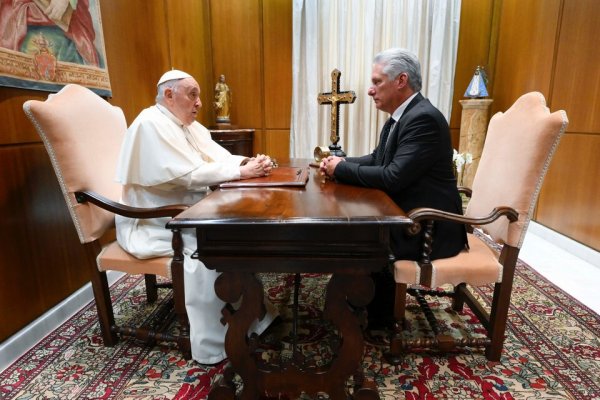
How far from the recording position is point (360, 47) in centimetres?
469

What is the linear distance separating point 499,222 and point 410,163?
55cm

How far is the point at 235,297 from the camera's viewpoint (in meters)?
1.29

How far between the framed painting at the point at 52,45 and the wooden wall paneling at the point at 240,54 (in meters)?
2.56

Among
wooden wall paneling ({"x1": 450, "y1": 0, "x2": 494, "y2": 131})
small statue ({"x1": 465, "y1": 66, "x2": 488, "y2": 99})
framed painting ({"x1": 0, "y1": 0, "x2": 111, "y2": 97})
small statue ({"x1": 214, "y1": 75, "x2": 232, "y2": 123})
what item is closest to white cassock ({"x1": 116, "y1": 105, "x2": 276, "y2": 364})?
framed painting ({"x1": 0, "y1": 0, "x2": 111, "y2": 97})

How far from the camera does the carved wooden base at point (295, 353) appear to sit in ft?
4.18

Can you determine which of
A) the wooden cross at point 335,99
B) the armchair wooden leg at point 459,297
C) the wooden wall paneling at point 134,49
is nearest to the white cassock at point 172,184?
the wooden cross at point 335,99

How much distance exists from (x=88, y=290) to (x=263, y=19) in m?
3.94

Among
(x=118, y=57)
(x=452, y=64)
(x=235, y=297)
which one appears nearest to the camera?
(x=235, y=297)

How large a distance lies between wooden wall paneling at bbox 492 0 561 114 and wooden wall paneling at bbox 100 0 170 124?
387 centimetres

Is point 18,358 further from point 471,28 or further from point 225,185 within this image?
point 471,28

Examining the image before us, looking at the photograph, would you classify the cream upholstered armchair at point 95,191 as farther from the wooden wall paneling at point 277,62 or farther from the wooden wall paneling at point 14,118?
the wooden wall paneling at point 277,62

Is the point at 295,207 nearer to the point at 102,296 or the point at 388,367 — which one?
the point at 388,367

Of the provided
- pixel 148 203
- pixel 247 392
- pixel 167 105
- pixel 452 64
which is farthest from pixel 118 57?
pixel 452 64

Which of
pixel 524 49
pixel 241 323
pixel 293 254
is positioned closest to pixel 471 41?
pixel 524 49
